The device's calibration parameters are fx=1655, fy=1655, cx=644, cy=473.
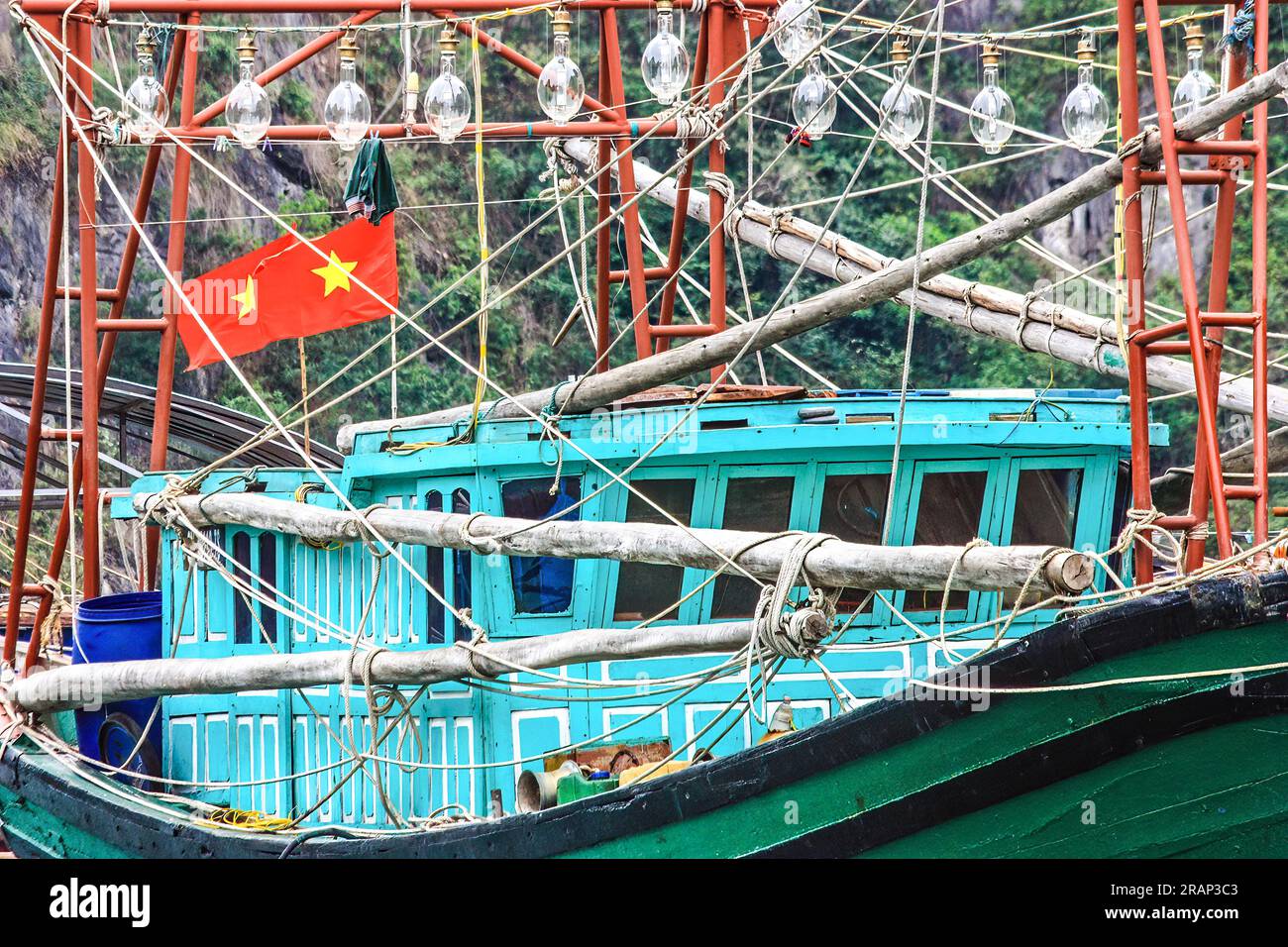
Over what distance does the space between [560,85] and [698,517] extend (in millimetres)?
2416

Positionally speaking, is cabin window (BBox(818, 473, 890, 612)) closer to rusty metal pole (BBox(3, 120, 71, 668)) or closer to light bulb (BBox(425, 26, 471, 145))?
light bulb (BBox(425, 26, 471, 145))

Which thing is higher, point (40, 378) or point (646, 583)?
point (40, 378)

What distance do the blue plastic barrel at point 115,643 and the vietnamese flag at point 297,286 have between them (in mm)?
1678

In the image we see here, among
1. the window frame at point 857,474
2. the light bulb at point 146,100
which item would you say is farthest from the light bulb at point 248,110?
the window frame at point 857,474

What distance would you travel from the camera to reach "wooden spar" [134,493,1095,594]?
18.3ft

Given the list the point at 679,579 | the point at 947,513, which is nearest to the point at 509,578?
the point at 679,579

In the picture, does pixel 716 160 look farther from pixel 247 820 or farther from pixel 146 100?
pixel 247 820

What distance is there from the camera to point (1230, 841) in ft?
19.8

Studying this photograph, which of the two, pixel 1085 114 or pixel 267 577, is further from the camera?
pixel 267 577

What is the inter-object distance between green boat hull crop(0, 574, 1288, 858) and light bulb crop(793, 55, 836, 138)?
14.1ft

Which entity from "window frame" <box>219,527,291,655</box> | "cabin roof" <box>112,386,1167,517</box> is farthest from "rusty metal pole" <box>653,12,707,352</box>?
"window frame" <box>219,527,291,655</box>

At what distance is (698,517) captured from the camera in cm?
828

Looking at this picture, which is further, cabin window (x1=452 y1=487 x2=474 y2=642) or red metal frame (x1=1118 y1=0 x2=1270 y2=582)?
cabin window (x1=452 y1=487 x2=474 y2=642)

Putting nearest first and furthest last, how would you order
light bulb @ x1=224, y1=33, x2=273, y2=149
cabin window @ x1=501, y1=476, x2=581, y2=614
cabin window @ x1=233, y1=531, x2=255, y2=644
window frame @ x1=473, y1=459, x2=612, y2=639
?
window frame @ x1=473, y1=459, x2=612, y2=639 → cabin window @ x1=501, y1=476, x2=581, y2=614 → light bulb @ x1=224, y1=33, x2=273, y2=149 → cabin window @ x1=233, y1=531, x2=255, y2=644
